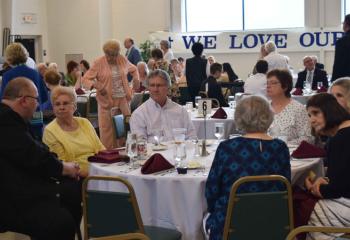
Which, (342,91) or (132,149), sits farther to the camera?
A: (342,91)

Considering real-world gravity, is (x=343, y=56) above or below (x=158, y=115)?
above

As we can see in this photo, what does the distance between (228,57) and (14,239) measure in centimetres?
1157

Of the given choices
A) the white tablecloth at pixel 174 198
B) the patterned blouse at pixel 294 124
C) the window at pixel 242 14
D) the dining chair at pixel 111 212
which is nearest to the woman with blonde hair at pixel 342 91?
the patterned blouse at pixel 294 124

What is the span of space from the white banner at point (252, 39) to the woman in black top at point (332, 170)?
1161 cm

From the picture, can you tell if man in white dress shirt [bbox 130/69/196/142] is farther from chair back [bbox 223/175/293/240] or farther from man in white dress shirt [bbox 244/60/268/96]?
man in white dress shirt [bbox 244/60/268/96]

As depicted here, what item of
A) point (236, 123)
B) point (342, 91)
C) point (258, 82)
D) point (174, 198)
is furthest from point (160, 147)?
point (258, 82)

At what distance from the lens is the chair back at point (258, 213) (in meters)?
2.92

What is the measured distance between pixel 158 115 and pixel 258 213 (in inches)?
87.1

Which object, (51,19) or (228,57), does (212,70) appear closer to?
(228,57)

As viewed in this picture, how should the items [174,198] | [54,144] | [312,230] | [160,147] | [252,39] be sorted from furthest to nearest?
[252,39] → [160,147] → [54,144] → [174,198] → [312,230]

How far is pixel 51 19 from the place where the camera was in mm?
16125

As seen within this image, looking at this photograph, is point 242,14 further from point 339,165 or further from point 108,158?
point 339,165

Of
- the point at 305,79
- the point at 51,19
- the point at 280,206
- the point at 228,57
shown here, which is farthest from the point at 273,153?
the point at 51,19

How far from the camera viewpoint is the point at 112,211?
3.01 m
